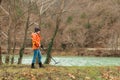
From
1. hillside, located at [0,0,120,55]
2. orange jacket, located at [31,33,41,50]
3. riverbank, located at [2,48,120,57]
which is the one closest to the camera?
orange jacket, located at [31,33,41,50]

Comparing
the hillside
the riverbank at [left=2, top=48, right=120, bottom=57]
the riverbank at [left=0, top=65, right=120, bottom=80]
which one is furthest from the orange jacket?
the hillside

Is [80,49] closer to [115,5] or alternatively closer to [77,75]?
[115,5]

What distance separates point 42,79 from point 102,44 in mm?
82233

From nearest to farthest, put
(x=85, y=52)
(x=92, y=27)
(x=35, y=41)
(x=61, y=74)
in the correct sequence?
(x=61, y=74) → (x=35, y=41) → (x=85, y=52) → (x=92, y=27)

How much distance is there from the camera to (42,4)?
1141 inches

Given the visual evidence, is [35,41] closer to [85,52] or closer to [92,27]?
[85,52]

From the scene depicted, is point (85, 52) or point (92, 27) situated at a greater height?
point (92, 27)

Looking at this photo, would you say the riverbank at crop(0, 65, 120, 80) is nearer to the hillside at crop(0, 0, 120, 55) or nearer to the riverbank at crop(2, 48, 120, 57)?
the riverbank at crop(2, 48, 120, 57)

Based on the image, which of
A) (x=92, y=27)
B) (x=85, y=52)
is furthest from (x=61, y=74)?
(x=92, y=27)

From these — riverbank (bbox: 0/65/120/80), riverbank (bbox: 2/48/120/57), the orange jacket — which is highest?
the orange jacket

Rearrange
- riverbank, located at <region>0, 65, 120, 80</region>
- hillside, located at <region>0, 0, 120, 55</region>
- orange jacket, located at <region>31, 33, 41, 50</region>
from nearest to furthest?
riverbank, located at <region>0, 65, 120, 80</region>, orange jacket, located at <region>31, 33, 41, 50</region>, hillside, located at <region>0, 0, 120, 55</region>

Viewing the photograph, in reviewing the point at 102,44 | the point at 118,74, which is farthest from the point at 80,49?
the point at 118,74

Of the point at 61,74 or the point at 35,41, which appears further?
the point at 35,41

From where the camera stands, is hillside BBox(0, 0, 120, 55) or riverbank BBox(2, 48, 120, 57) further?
hillside BBox(0, 0, 120, 55)
